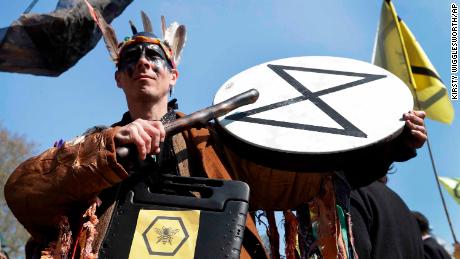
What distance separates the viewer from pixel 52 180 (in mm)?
2033

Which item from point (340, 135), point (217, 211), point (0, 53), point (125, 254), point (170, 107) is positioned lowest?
point (125, 254)

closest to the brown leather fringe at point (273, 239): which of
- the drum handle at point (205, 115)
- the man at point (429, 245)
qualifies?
the drum handle at point (205, 115)

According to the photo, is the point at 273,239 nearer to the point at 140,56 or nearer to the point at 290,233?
the point at 290,233

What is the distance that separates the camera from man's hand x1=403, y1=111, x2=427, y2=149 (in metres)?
2.45

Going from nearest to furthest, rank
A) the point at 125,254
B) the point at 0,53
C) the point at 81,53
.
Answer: the point at 125,254
the point at 0,53
the point at 81,53

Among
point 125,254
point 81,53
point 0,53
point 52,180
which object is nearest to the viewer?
point 125,254

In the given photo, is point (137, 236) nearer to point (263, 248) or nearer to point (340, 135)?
point (263, 248)

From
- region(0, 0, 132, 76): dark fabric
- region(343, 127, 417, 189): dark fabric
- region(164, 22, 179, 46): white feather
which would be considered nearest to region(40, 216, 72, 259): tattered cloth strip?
region(343, 127, 417, 189): dark fabric

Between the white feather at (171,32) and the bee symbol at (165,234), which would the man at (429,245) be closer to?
the white feather at (171,32)

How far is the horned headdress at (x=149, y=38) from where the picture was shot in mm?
2781

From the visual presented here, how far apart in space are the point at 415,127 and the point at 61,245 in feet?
4.64

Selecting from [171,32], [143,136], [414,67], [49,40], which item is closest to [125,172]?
[143,136]

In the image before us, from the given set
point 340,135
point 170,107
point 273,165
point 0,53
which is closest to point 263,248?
point 273,165

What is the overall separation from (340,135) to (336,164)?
0.39 feet
